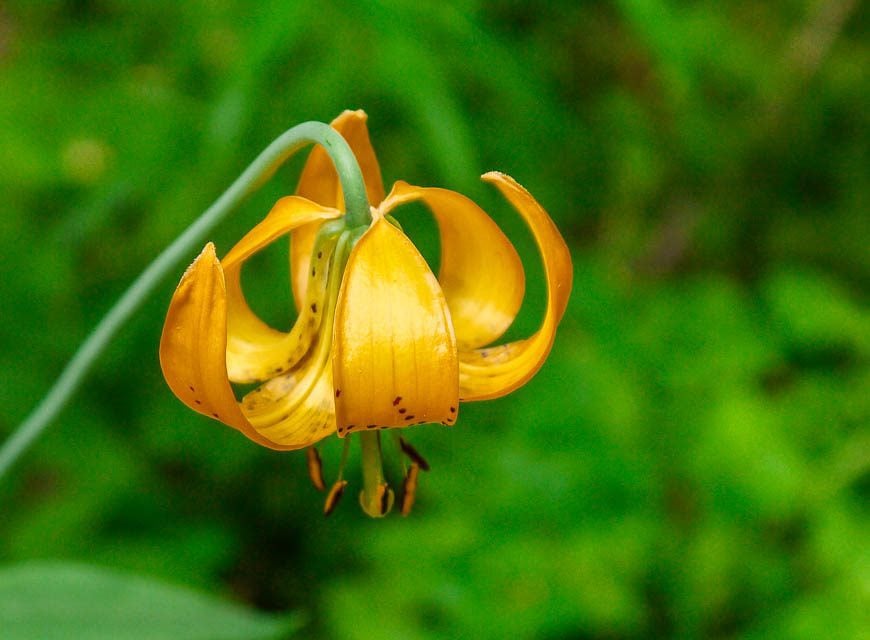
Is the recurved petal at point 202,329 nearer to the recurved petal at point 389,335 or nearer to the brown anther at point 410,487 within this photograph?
the recurved petal at point 389,335

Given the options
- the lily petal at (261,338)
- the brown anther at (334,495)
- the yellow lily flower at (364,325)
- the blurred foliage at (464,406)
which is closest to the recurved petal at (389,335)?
the yellow lily flower at (364,325)

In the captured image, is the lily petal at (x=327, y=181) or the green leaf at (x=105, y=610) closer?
the lily petal at (x=327, y=181)

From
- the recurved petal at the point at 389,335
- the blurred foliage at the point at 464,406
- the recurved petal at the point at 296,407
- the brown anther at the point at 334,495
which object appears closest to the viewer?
the recurved petal at the point at 389,335

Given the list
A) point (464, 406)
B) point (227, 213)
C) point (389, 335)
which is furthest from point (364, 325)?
point (464, 406)

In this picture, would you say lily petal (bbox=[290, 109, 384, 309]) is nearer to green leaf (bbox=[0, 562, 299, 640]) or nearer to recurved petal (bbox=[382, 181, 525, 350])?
recurved petal (bbox=[382, 181, 525, 350])

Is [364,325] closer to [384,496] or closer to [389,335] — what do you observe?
[389,335]

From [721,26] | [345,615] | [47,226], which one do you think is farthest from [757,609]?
[47,226]

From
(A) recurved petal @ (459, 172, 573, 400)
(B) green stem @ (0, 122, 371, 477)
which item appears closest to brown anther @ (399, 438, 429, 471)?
(A) recurved petal @ (459, 172, 573, 400)
